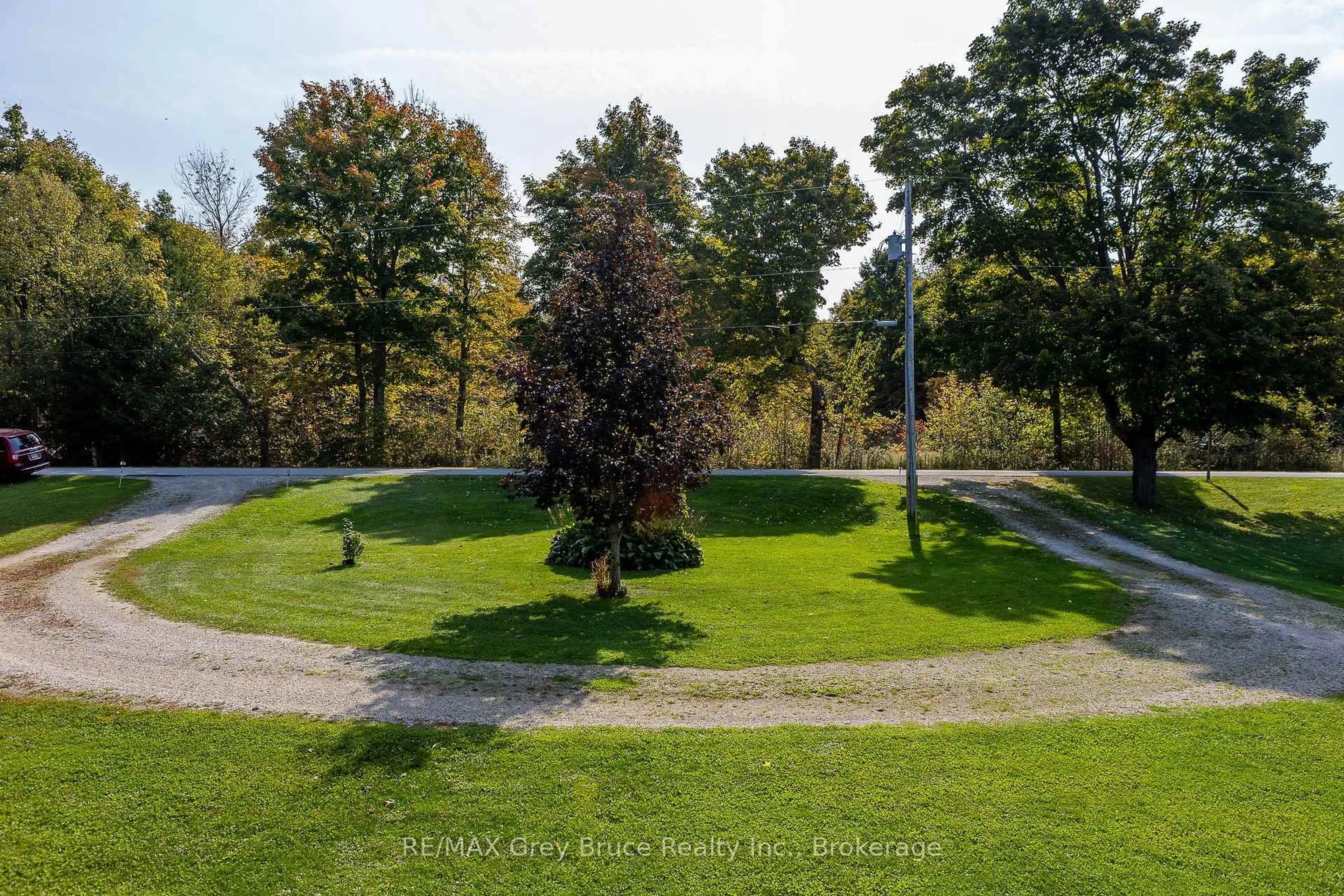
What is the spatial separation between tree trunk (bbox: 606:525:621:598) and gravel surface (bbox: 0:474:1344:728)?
3.64m

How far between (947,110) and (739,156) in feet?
27.0

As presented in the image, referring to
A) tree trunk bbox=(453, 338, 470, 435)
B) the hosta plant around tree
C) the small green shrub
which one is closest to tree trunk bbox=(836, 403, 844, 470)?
tree trunk bbox=(453, 338, 470, 435)

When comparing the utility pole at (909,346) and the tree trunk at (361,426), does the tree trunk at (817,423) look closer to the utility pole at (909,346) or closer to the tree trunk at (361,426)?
the utility pole at (909,346)

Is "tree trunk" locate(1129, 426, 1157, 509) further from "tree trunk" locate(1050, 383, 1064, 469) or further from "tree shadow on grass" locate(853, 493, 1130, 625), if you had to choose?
"tree shadow on grass" locate(853, 493, 1130, 625)

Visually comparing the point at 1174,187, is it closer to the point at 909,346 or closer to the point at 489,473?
the point at 909,346

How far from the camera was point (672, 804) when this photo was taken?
6.06 meters

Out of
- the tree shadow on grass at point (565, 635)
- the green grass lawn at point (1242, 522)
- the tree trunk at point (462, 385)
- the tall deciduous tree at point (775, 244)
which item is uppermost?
the tall deciduous tree at point (775, 244)

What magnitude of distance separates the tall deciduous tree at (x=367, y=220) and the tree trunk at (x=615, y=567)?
2067cm

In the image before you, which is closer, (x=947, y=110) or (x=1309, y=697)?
(x=1309, y=697)

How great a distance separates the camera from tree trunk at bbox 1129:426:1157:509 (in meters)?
23.6

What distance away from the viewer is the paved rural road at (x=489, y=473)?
26141 millimetres

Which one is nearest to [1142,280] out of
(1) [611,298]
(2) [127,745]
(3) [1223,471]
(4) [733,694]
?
(3) [1223,471]

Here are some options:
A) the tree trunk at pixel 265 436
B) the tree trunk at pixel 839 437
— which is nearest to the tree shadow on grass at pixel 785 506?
the tree trunk at pixel 839 437

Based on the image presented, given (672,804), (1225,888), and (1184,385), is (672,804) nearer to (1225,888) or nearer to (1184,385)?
(1225,888)
